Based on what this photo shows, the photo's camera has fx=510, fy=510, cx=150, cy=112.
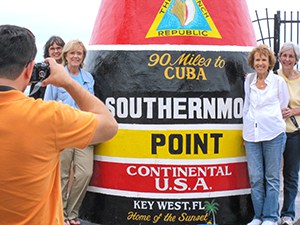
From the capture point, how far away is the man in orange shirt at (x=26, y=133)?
2160 millimetres

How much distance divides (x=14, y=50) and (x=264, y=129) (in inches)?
128

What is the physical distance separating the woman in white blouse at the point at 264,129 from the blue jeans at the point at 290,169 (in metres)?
0.42

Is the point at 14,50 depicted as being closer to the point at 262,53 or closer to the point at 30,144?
the point at 30,144

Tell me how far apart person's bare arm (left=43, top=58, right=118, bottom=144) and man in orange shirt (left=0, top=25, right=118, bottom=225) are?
0.02 meters

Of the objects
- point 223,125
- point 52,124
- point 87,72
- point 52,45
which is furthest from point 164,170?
point 52,124

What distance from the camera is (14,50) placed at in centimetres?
214

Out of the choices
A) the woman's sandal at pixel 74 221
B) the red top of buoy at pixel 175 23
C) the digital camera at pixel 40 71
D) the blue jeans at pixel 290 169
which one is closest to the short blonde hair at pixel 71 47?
the red top of buoy at pixel 175 23

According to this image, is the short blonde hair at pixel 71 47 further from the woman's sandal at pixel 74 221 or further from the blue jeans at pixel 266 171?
the blue jeans at pixel 266 171

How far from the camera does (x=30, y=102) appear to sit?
7.23 feet

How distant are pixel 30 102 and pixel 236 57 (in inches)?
130

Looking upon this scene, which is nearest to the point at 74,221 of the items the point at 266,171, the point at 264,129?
the point at 266,171

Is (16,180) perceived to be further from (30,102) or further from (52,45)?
(52,45)

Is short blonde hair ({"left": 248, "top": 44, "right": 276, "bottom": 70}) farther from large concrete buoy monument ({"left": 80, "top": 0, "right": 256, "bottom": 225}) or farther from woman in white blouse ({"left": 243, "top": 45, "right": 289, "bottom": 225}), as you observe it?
large concrete buoy monument ({"left": 80, "top": 0, "right": 256, "bottom": 225})

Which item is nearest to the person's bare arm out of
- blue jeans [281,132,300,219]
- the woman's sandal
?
the woman's sandal
